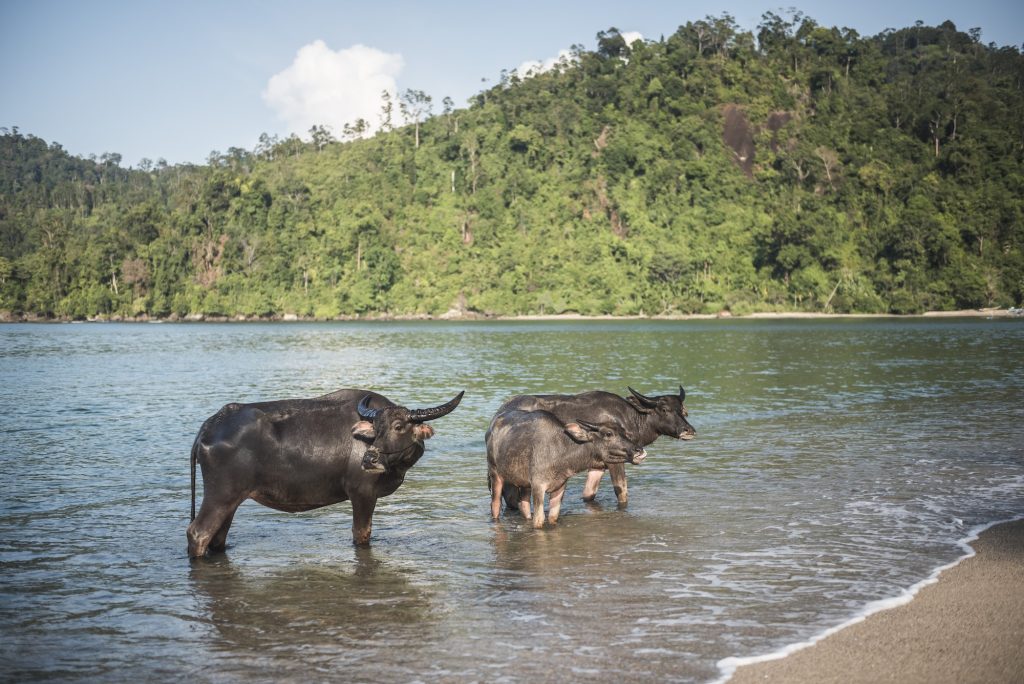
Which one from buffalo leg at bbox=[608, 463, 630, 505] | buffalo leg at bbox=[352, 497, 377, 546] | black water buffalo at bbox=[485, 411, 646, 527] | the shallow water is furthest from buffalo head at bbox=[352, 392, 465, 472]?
buffalo leg at bbox=[608, 463, 630, 505]

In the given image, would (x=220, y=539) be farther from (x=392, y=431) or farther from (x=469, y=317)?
(x=469, y=317)

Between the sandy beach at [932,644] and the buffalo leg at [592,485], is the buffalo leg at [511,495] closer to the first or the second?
the buffalo leg at [592,485]

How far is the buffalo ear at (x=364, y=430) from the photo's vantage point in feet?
32.9

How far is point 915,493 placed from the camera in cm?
1333

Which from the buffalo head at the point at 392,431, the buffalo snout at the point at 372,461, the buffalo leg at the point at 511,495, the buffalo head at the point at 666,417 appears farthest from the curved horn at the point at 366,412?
the buffalo head at the point at 666,417

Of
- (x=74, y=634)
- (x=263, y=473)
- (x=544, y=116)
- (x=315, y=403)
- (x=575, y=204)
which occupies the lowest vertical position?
(x=74, y=634)

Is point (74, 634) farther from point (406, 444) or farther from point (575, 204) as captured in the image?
point (575, 204)

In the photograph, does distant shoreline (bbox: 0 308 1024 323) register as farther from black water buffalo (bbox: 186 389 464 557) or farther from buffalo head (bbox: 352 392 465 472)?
black water buffalo (bbox: 186 389 464 557)

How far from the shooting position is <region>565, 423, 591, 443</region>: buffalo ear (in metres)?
11.1

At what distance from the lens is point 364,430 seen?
10039 millimetres

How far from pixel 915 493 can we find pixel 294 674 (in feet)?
31.9

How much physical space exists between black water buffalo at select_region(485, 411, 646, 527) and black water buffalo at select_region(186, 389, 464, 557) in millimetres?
1351

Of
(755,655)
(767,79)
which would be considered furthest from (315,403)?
(767,79)

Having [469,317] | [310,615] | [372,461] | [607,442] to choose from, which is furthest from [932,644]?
[469,317]
